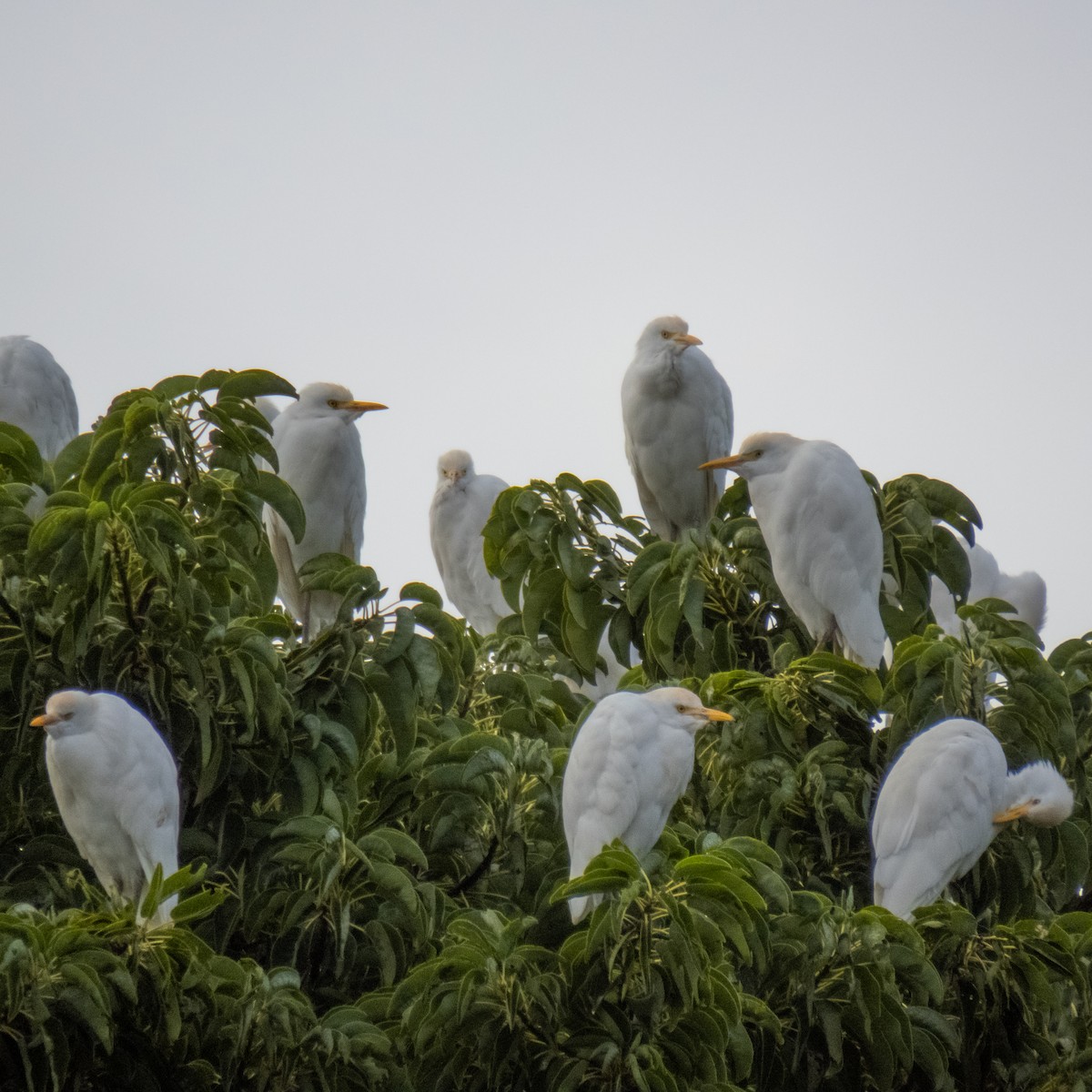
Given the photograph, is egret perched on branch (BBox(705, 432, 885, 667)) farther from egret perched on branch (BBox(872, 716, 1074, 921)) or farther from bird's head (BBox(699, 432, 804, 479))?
egret perched on branch (BBox(872, 716, 1074, 921))

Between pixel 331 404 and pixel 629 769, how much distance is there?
126 inches

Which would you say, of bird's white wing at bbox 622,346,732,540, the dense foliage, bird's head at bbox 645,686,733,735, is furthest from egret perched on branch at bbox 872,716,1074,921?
bird's white wing at bbox 622,346,732,540

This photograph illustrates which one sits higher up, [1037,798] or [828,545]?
[828,545]

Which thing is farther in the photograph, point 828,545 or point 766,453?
point 766,453

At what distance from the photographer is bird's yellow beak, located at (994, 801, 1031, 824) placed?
229 inches

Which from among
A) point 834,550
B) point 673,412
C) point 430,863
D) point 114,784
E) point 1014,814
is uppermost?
point 673,412

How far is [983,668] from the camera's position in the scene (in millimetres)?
5676

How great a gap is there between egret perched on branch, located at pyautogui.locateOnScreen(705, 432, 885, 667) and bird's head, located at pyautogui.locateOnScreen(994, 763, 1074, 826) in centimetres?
141

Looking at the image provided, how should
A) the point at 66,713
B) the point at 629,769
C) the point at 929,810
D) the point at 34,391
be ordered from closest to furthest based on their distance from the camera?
1. the point at 66,713
2. the point at 629,769
3. the point at 929,810
4. the point at 34,391

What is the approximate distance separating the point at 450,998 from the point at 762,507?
370 cm

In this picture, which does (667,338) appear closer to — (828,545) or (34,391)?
(828,545)

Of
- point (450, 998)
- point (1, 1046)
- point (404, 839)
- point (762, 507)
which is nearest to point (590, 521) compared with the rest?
point (762, 507)

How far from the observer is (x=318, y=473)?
782 cm

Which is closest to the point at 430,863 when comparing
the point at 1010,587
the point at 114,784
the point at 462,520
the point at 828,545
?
the point at 114,784
